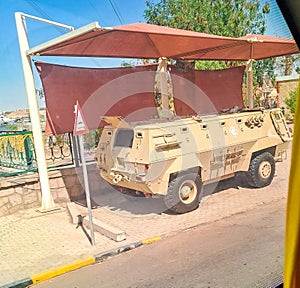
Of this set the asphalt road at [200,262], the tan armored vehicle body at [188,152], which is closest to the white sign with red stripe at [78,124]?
the tan armored vehicle body at [188,152]

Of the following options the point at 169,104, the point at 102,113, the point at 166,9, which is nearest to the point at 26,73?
the point at 102,113

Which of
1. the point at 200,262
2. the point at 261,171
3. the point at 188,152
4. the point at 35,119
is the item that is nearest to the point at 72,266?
the point at 200,262

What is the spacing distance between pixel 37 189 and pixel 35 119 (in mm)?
1396

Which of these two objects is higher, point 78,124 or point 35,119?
point 35,119

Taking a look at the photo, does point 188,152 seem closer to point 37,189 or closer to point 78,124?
point 78,124

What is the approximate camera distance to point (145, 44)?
21.0 feet

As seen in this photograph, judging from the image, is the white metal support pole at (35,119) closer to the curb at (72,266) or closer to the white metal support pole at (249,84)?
the curb at (72,266)

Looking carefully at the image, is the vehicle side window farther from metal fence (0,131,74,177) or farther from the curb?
metal fence (0,131,74,177)

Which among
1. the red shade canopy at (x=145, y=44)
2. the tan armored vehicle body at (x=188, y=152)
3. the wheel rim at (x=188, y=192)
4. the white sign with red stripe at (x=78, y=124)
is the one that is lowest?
the wheel rim at (x=188, y=192)

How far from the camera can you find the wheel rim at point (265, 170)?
6484 millimetres

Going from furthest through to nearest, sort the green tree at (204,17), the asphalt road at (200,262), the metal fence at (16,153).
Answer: the metal fence at (16,153) < the green tree at (204,17) < the asphalt road at (200,262)

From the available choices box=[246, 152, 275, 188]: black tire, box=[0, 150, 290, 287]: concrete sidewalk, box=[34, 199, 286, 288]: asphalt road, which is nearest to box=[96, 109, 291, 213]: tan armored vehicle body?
box=[246, 152, 275, 188]: black tire

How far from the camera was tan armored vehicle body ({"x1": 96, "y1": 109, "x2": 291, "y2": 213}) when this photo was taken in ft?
16.4

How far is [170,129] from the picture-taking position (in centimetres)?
517
